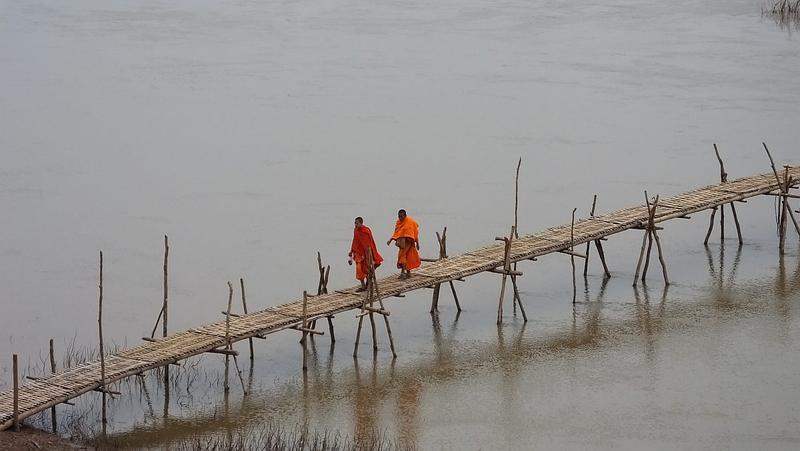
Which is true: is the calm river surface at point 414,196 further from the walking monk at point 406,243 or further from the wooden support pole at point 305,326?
the walking monk at point 406,243

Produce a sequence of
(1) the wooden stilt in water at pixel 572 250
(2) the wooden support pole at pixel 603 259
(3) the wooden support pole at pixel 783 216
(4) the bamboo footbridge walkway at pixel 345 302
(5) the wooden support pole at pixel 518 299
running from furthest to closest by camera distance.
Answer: (3) the wooden support pole at pixel 783 216, (2) the wooden support pole at pixel 603 259, (1) the wooden stilt in water at pixel 572 250, (5) the wooden support pole at pixel 518 299, (4) the bamboo footbridge walkway at pixel 345 302

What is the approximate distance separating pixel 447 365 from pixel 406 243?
1.13 m

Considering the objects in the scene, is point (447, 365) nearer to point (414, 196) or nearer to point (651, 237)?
point (651, 237)

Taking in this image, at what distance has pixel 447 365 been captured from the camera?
37.9ft

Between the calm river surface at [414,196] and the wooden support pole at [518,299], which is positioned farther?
the wooden support pole at [518,299]

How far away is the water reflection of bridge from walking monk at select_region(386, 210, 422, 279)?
2.72 feet

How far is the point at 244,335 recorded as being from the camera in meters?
10.4

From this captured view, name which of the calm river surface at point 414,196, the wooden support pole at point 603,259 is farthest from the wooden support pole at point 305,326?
the wooden support pole at point 603,259

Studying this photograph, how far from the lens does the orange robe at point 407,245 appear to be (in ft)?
38.1

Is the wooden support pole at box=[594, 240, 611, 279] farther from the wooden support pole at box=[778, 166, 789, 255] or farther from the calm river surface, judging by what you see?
the wooden support pole at box=[778, 166, 789, 255]

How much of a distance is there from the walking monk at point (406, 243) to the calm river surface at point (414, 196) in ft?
2.61

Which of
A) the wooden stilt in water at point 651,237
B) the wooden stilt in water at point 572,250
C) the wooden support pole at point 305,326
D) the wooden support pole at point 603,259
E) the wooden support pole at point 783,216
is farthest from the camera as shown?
the wooden support pole at point 783,216

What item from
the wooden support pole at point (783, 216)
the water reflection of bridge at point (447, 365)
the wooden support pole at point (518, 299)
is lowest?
the water reflection of bridge at point (447, 365)

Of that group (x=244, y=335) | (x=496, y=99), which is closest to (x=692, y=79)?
(x=496, y=99)
